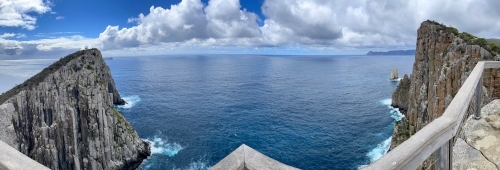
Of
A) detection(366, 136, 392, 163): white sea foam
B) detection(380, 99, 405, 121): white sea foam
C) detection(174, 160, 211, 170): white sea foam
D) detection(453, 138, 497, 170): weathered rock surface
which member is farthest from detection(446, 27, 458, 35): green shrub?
detection(453, 138, 497, 170): weathered rock surface

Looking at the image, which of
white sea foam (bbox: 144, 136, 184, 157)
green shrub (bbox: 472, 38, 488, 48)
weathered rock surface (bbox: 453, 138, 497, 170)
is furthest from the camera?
Result: white sea foam (bbox: 144, 136, 184, 157)

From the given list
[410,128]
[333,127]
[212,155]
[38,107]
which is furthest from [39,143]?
[410,128]

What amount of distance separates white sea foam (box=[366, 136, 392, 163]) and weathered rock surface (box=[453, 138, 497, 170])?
46345 millimetres

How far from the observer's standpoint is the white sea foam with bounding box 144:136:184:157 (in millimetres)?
56331

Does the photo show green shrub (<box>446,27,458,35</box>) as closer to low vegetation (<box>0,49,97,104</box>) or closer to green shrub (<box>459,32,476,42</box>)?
green shrub (<box>459,32,476,42</box>)

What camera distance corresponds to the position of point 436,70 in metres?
47.0

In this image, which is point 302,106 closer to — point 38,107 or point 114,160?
point 114,160

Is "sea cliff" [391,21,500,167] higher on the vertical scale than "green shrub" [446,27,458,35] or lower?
lower

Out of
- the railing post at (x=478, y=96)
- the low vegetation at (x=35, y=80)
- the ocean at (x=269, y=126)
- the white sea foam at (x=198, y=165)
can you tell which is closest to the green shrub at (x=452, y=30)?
the ocean at (x=269, y=126)

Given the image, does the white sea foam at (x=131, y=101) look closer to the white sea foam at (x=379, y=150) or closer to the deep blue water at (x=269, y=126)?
the deep blue water at (x=269, y=126)

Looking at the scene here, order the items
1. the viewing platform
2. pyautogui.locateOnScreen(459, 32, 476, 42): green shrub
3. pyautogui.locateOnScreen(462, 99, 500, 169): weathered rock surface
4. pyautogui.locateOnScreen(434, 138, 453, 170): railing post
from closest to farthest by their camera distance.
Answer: the viewing platform, pyautogui.locateOnScreen(434, 138, 453, 170): railing post, pyautogui.locateOnScreen(462, 99, 500, 169): weathered rock surface, pyautogui.locateOnScreen(459, 32, 476, 42): green shrub

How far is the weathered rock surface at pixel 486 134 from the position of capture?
24.4 feet

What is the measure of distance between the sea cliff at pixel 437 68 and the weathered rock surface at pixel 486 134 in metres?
18.7

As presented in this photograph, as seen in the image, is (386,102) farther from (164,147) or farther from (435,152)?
(435,152)
